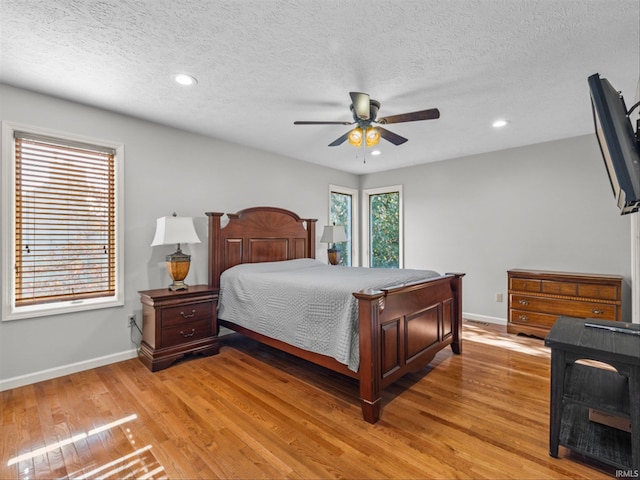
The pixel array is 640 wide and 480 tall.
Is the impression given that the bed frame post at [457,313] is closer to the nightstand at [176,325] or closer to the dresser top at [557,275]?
the dresser top at [557,275]

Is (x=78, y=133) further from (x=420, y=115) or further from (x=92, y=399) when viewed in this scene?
(x=420, y=115)

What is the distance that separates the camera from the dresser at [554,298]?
3352 mm

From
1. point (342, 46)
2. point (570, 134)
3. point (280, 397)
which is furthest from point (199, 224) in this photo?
point (570, 134)

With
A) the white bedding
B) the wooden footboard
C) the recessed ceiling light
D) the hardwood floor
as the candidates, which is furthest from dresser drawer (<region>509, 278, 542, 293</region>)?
the recessed ceiling light

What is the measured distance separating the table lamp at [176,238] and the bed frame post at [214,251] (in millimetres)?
417

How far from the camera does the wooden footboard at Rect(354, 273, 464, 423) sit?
2066 mm

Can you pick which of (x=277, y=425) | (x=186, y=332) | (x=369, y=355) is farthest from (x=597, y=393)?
(x=186, y=332)

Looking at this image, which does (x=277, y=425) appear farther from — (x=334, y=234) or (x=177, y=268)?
(x=334, y=234)

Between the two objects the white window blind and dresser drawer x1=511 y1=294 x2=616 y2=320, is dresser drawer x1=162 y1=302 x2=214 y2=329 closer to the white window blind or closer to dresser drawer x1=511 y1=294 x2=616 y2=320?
the white window blind

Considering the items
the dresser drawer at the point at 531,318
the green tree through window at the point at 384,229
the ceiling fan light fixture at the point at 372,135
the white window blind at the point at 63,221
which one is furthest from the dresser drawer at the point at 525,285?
the white window blind at the point at 63,221

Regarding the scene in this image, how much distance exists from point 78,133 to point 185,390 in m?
2.49

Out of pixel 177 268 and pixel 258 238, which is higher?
pixel 258 238

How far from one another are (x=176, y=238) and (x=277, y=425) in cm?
195

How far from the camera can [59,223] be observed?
2.78 m
